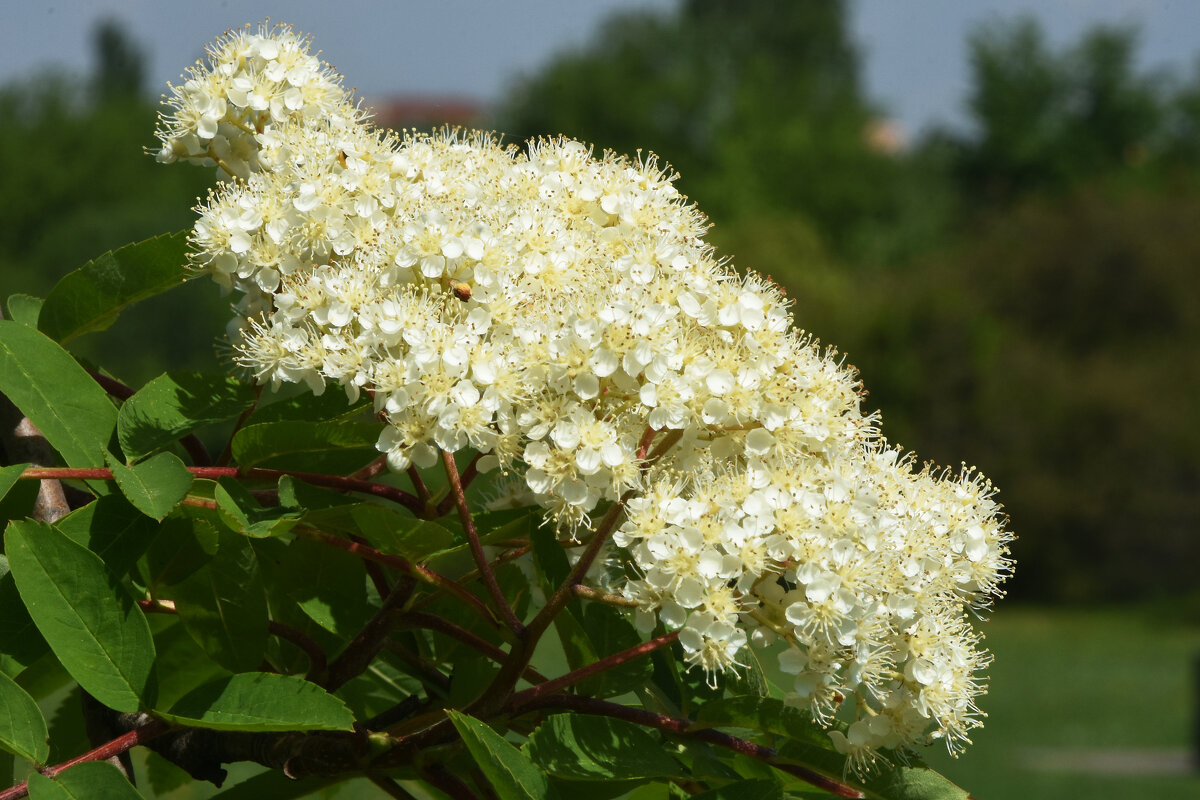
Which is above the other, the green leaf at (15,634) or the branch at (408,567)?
the branch at (408,567)

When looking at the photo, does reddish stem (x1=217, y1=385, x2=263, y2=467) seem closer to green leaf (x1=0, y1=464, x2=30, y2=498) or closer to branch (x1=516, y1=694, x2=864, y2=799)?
green leaf (x1=0, y1=464, x2=30, y2=498)

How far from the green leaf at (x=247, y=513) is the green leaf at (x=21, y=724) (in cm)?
21

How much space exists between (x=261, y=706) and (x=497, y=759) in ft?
0.67

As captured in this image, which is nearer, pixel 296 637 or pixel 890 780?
pixel 890 780

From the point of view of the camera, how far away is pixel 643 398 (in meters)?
1.11

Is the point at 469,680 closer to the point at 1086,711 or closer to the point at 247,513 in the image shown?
the point at 247,513

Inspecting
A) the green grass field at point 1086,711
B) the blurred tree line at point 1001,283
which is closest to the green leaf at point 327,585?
the green grass field at point 1086,711

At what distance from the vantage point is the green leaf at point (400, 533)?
3.58 ft

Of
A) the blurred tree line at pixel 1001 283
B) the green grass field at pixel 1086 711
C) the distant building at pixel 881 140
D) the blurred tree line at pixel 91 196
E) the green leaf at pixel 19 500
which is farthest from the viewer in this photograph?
the distant building at pixel 881 140

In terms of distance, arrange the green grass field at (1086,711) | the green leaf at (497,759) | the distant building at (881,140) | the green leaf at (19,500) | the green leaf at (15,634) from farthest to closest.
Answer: the distant building at (881,140), the green grass field at (1086,711), the green leaf at (19,500), the green leaf at (15,634), the green leaf at (497,759)

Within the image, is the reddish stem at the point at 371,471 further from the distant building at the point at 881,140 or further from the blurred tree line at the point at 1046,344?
the distant building at the point at 881,140

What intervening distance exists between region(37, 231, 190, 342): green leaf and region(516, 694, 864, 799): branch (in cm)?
58

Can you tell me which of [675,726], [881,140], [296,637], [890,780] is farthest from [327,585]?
[881,140]

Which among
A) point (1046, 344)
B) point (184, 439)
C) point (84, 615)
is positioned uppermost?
point (1046, 344)
